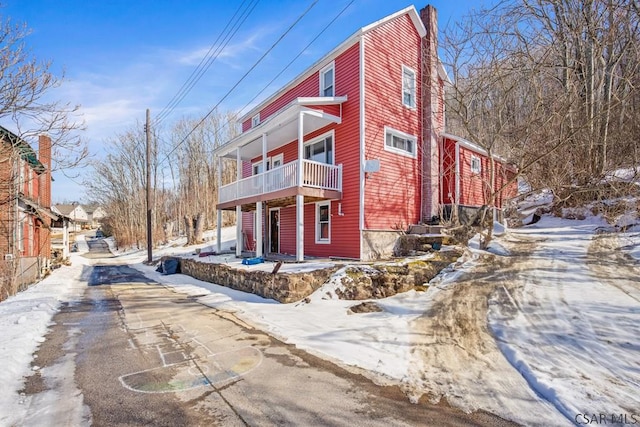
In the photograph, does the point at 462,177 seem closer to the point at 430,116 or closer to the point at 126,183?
the point at 430,116

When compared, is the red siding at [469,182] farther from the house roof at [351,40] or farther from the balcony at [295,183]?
the balcony at [295,183]

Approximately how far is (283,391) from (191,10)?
12.3 m

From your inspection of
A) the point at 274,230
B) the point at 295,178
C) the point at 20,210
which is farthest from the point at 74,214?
the point at 295,178

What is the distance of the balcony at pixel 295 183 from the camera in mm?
11398

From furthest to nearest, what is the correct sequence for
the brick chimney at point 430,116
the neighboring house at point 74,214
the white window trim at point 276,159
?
1. the neighboring house at point 74,214
2. the white window trim at point 276,159
3. the brick chimney at point 430,116

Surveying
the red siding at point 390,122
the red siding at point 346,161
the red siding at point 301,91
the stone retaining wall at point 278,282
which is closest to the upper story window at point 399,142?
the red siding at point 390,122

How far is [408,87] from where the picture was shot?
1374 centimetres

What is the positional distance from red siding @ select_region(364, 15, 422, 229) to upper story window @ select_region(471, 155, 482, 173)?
3.55 meters

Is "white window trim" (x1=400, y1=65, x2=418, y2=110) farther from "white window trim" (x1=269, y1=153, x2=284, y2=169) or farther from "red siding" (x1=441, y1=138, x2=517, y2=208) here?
"white window trim" (x1=269, y1=153, x2=284, y2=169)

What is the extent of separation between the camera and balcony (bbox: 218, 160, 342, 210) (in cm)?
1140

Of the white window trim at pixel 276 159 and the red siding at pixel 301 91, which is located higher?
the red siding at pixel 301 91

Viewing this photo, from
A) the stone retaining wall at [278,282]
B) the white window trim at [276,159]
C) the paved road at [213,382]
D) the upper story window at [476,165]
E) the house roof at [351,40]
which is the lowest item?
the paved road at [213,382]

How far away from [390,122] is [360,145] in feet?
6.42

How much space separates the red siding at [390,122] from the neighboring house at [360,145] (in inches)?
1.5
